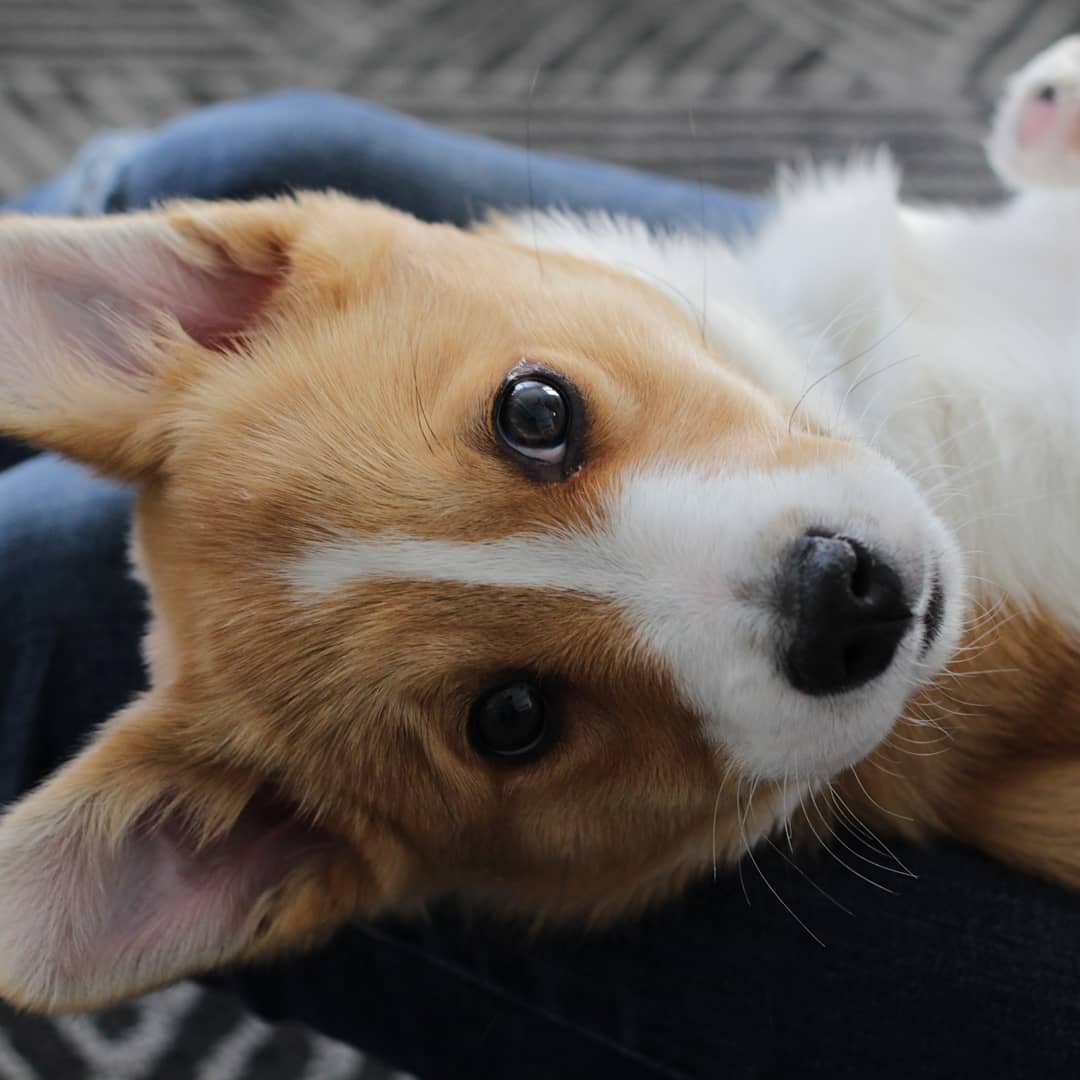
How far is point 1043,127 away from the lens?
173cm

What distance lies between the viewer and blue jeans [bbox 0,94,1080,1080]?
130 centimetres

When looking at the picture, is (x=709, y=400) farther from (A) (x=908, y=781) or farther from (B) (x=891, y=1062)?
(B) (x=891, y=1062)

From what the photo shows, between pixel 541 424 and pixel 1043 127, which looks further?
pixel 1043 127

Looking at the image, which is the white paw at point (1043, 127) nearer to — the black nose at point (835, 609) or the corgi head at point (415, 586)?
the corgi head at point (415, 586)

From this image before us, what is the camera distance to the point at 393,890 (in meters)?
1.38

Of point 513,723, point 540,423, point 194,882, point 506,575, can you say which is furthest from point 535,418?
point 194,882

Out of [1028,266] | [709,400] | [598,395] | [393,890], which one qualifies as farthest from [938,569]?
[393,890]


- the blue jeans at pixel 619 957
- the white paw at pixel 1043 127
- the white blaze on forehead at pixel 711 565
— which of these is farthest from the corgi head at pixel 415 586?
the white paw at pixel 1043 127

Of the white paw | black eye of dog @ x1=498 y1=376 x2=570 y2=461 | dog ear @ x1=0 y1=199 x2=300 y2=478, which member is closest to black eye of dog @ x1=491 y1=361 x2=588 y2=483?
black eye of dog @ x1=498 y1=376 x2=570 y2=461

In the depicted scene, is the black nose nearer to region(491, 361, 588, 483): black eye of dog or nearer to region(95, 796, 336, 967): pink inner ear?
region(491, 361, 588, 483): black eye of dog

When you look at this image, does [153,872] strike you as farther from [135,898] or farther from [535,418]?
[535,418]

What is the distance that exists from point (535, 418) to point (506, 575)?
0.20 meters

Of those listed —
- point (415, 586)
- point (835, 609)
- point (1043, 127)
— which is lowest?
point (415, 586)

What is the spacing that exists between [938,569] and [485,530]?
54 cm
